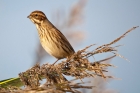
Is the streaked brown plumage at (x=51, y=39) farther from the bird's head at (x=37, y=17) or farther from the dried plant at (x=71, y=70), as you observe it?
the dried plant at (x=71, y=70)

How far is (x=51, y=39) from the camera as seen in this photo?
4.40 metres

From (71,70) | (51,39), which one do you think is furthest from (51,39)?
(71,70)

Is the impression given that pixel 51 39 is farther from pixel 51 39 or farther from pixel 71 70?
pixel 71 70

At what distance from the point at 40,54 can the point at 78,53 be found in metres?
3.66

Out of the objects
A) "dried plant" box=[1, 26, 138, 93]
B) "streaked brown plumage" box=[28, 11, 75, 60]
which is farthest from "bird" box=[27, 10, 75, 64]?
"dried plant" box=[1, 26, 138, 93]

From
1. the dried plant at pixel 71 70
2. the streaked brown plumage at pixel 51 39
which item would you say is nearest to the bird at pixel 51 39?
the streaked brown plumage at pixel 51 39

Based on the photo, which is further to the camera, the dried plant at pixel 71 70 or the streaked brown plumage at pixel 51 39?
the streaked brown plumage at pixel 51 39

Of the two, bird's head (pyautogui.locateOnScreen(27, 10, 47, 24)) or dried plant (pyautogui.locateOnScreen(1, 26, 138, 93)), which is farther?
bird's head (pyautogui.locateOnScreen(27, 10, 47, 24))

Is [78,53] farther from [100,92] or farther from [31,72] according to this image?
[100,92]

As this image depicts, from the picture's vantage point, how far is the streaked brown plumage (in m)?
4.27

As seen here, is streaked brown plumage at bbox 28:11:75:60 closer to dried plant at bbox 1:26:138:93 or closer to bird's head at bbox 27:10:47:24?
bird's head at bbox 27:10:47:24

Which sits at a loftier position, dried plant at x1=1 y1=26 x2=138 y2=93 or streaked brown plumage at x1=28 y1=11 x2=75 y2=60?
streaked brown plumage at x1=28 y1=11 x2=75 y2=60

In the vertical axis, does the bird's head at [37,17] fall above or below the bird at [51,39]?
above

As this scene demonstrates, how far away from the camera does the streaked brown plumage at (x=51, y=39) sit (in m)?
4.27
